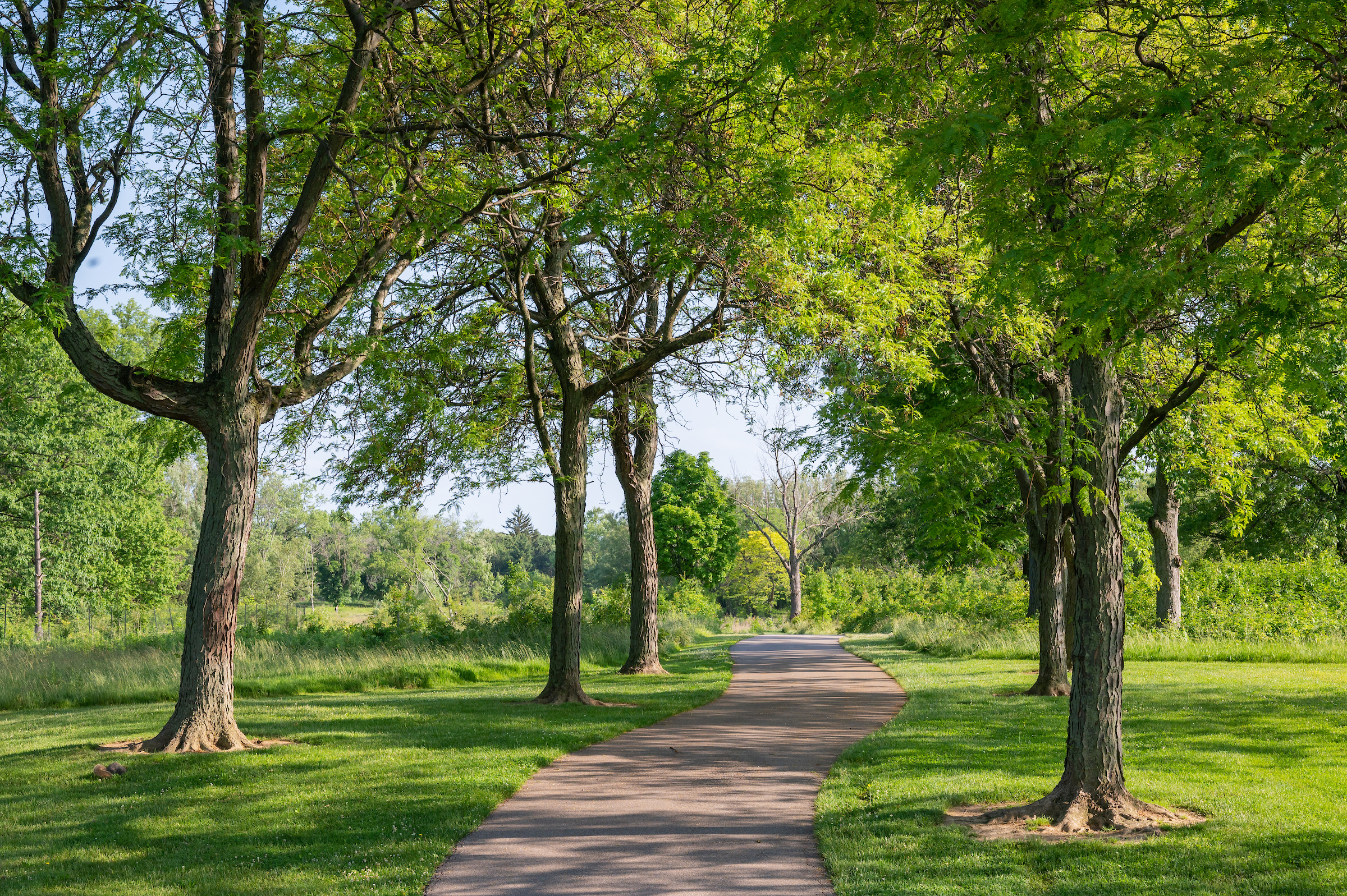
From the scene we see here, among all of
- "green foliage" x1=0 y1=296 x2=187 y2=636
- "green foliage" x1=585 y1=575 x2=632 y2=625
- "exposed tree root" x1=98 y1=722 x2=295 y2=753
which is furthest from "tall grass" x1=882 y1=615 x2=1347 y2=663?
"green foliage" x1=0 y1=296 x2=187 y2=636

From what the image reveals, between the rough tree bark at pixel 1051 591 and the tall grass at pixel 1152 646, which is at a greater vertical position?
the rough tree bark at pixel 1051 591

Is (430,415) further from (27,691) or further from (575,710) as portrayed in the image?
(27,691)

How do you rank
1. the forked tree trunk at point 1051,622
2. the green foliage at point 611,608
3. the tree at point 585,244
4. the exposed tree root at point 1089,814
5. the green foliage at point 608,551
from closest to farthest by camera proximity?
the exposed tree root at point 1089,814 → the tree at point 585,244 → the forked tree trunk at point 1051,622 → the green foliage at point 611,608 → the green foliage at point 608,551

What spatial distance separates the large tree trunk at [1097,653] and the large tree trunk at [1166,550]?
20.0 metres

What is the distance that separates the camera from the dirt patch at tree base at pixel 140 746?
32.4 ft

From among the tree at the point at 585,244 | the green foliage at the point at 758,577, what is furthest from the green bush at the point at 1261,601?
the green foliage at the point at 758,577

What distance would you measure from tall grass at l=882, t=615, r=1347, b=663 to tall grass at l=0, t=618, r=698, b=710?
9.24m

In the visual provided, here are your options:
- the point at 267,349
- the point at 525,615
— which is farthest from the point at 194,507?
the point at 267,349

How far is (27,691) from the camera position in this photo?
17.6 metres

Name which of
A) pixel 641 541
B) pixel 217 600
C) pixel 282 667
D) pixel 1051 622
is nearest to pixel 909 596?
pixel 641 541

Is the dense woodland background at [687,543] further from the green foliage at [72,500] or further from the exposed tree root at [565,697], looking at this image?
the exposed tree root at [565,697]

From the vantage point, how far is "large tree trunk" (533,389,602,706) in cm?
1443

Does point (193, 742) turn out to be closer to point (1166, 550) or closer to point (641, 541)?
point (641, 541)

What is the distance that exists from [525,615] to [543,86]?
55.4ft
